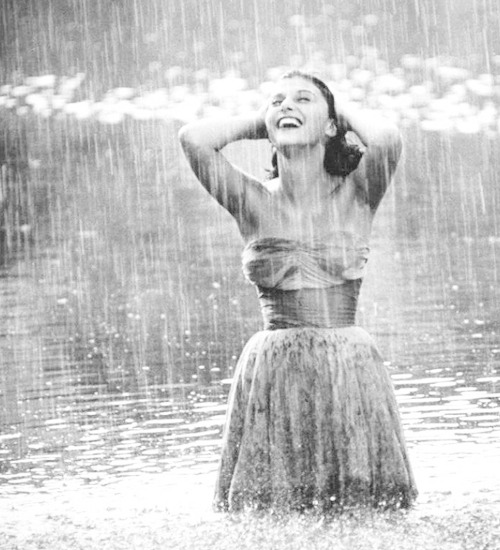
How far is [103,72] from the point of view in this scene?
4034 cm

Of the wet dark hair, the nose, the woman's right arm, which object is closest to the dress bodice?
the woman's right arm

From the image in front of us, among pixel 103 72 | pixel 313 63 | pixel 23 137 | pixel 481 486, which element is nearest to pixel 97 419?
pixel 481 486

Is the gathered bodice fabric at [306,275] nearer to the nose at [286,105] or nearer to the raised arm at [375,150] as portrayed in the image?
the raised arm at [375,150]

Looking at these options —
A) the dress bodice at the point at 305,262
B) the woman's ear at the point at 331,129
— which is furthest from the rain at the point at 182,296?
the dress bodice at the point at 305,262

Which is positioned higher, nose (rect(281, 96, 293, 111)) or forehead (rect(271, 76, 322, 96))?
forehead (rect(271, 76, 322, 96))

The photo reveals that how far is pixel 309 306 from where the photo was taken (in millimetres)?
6195

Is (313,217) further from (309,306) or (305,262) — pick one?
(309,306)

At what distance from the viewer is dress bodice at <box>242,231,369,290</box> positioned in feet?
20.2

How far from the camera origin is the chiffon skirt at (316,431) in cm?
611

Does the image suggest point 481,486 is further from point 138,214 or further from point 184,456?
point 138,214

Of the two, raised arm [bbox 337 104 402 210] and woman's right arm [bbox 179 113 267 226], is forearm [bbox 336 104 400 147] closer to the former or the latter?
raised arm [bbox 337 104 402 210]

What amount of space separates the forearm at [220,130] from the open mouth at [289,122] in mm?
149

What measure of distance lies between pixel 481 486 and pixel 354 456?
1.00 meters

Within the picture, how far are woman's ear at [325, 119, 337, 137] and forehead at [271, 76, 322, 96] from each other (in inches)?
5.3
